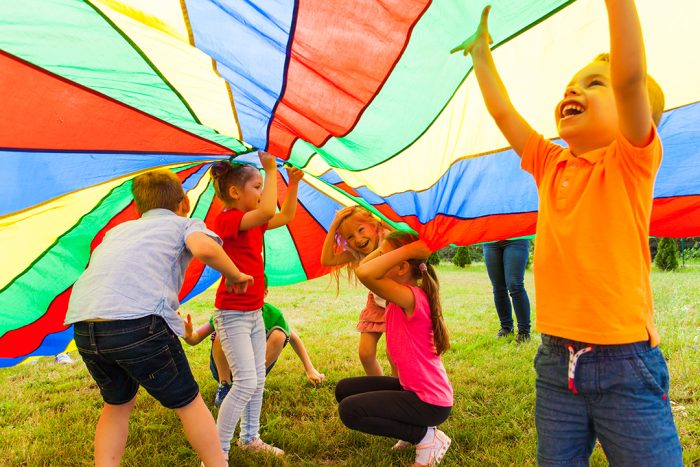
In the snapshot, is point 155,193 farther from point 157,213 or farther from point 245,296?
point 245,296

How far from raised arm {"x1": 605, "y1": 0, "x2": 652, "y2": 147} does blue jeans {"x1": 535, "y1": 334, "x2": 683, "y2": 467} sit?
0.51m

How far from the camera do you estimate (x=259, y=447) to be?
238 cm

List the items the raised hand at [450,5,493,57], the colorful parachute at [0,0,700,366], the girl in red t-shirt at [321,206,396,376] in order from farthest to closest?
the girl in red t-shirt at [321,206,396,376] → the colorful parachute at [0,0,700,366] → the raised hand at [450,5,493,57]

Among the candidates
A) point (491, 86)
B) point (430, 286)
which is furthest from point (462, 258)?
point (491, 86)

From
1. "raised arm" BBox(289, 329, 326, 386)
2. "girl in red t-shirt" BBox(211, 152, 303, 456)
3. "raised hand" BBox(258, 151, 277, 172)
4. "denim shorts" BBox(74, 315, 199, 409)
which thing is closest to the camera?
"denim shorts" BBox(74, 315, 199, 409)

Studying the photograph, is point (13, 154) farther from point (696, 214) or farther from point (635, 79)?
point (696, 214)

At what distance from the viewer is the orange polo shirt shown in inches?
48.7

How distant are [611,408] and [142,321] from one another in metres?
1.46

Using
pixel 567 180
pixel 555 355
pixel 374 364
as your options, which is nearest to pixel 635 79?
pixel 567 180

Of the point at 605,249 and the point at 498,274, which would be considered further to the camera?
the point at 498,274

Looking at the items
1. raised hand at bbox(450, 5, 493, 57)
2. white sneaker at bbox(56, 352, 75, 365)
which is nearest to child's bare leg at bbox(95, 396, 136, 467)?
raised hand at bbox(450, 5, 493, 57)

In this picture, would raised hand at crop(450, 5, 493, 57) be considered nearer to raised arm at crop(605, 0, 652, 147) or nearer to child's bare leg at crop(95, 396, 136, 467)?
raised arm at crop(605, 0, 652, 147)

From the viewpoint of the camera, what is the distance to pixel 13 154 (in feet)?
7.34

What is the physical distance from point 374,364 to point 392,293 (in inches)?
38.6
